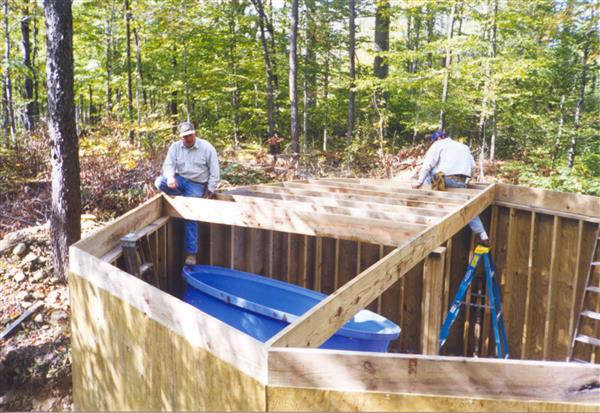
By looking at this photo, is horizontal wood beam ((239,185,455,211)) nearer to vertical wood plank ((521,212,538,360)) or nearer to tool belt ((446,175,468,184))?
tool belt ((446,175,468,184))

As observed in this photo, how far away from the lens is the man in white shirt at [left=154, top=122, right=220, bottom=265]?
5.67 m

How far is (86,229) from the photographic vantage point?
8023 millimetres

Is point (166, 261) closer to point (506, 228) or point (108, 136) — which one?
point (506, 228)

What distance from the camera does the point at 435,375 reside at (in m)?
2.05

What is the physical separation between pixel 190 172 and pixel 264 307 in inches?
94.4

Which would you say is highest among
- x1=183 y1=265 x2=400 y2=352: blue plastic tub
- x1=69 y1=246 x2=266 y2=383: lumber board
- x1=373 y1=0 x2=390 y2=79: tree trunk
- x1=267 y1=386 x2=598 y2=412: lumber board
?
x1=373 y1=0 x2=390 y2=79: tree trunk

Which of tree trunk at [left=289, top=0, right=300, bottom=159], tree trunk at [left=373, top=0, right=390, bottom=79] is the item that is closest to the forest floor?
tree trunk at [left=289, top=0, right=300, bottom=159]

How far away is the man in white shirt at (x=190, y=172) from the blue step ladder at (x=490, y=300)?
3.25 metres

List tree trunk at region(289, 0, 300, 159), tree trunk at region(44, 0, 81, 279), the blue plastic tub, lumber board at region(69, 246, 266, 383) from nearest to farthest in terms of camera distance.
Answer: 1. lumber board at region(69, 246, 266, 383)
2. the blue plastic tub
3. tree trunk at region(44, 0, 81, 279)
4. tree trunk at region(289, 0, 300, 159)

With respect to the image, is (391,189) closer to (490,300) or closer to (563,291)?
(490,300)

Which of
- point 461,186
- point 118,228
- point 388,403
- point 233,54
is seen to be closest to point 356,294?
point 388,403

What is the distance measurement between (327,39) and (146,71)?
7040 mm

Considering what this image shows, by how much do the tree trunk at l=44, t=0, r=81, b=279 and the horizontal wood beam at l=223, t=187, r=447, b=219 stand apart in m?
2.32

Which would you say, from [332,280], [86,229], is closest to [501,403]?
[332,280]
